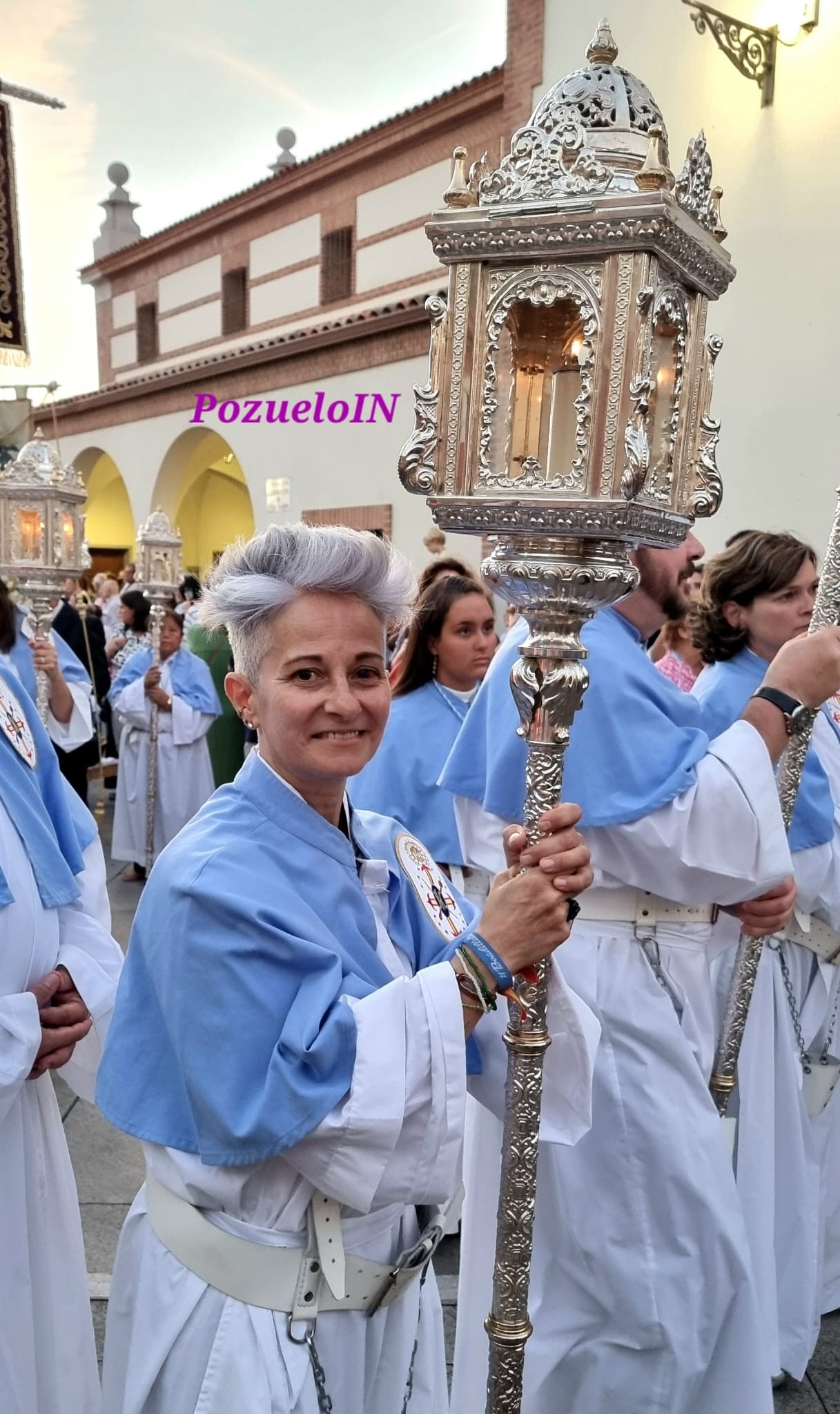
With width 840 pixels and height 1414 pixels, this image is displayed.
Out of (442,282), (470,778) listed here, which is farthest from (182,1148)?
(442,282)

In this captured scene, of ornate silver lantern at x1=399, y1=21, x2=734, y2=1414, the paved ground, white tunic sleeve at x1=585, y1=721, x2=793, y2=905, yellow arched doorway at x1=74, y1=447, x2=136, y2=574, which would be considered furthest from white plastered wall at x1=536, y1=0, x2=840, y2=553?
yellow arched doorway at x1=74, y1=447, x2=136, y2=574

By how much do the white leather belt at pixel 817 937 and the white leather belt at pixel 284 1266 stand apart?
172cm

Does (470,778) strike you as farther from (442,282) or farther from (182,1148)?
(442,282)

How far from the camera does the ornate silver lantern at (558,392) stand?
1.46 metres

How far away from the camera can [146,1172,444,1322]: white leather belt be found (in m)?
Result: 1.62

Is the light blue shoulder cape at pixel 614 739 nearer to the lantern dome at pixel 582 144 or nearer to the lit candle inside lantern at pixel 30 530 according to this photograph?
the lantern dome at pixel 582 144

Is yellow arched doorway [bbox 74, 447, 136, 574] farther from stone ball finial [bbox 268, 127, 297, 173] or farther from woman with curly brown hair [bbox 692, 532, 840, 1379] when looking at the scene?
woman with curly brown hair [bbox 692, 532, 840, 1379]

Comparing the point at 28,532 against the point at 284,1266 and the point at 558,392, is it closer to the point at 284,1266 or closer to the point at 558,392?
the point at 558,392

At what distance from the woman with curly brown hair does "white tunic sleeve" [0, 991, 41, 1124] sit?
5.50 ft

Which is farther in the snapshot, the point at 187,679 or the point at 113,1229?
the point at 187,679

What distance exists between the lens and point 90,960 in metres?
2.31

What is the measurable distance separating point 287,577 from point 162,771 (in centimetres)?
648

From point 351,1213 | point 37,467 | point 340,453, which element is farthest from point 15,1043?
point 340,453

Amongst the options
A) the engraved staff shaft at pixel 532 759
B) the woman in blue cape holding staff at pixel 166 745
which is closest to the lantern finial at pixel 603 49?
the engraved staff shaft at pixel 532 759
